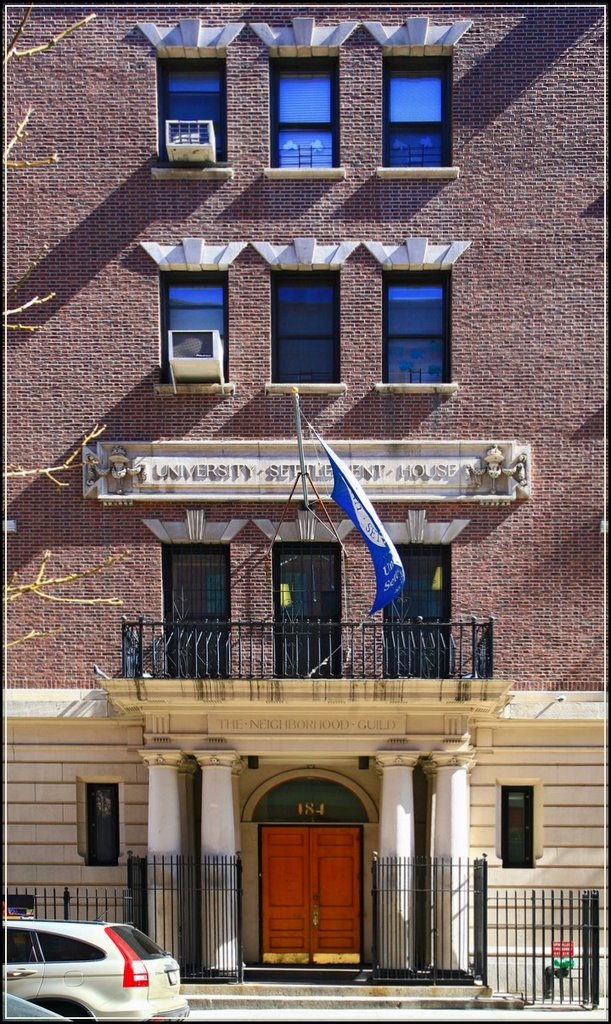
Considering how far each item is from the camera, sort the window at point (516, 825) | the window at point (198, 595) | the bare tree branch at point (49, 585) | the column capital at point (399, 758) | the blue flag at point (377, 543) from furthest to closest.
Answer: the window at point (516, 825), the window at point (198, 595), the column capital at point (399, 758), the blue flag at point (377, 543), the bare tree branch at point (49, 585)

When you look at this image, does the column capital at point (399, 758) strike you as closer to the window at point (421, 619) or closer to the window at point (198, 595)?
the window at point (421, 619)

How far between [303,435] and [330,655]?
11.8ft

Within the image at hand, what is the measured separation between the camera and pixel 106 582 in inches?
822

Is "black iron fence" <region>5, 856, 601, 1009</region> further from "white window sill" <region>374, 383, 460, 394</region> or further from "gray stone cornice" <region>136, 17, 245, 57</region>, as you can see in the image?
"gray stone cornice" <region>136, 17, 245, 57</region>

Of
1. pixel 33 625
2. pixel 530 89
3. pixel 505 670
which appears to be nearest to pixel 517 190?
pixel 530 89

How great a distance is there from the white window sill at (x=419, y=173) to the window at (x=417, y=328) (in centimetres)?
157

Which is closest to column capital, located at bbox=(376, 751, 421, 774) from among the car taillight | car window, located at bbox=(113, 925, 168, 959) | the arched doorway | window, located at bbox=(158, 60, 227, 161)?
the arched doorway

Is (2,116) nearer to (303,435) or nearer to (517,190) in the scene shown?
(303,435)

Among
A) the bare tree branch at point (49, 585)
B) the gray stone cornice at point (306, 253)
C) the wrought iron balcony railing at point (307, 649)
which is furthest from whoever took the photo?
the gray stone cornice at point (306, 253)

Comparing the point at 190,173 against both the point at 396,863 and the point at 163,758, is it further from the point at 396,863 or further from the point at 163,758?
the point at 396,863

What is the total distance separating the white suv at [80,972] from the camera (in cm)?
1463

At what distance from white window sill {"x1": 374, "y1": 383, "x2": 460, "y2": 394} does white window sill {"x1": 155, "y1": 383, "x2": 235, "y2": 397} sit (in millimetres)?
2394

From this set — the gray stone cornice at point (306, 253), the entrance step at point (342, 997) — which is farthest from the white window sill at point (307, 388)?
the entrance step at point (342, 997)

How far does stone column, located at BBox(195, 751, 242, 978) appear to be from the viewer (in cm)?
1909
